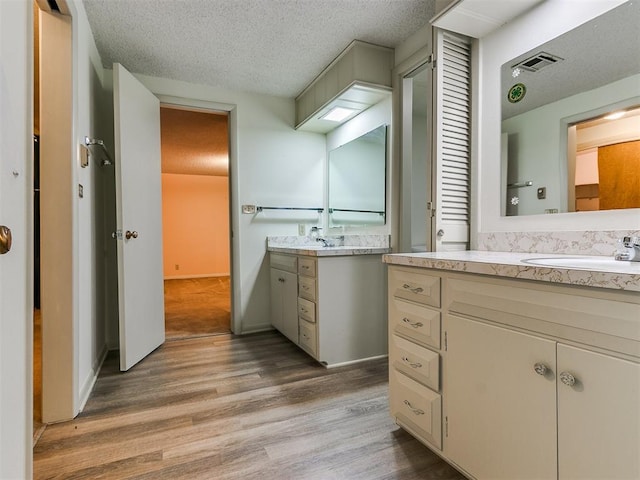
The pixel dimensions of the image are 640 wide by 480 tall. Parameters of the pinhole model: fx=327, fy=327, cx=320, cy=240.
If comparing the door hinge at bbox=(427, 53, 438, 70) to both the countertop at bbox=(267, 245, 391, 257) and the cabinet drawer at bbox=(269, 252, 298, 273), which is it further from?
the cabinet drawer at bbox=(269, 252, 298, 273)

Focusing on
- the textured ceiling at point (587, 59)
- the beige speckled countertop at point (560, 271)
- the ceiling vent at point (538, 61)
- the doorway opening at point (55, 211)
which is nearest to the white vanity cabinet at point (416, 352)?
the beige speckled countertop at point (560, 271)

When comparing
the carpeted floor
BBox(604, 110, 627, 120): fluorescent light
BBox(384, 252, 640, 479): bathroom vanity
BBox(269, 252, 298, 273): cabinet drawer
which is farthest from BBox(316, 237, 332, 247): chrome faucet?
BBox(604, 110, 627, 120): fluorescent light

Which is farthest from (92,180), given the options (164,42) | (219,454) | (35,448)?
(219,454)

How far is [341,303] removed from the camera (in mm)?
2236

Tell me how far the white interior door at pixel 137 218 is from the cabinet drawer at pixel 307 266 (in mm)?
1147

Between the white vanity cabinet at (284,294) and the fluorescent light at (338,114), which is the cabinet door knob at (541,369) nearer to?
the white vanity cabinet at (284,294)

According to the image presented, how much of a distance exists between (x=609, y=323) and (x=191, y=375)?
Answer: 2.14 meters

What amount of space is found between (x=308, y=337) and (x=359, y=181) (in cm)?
137

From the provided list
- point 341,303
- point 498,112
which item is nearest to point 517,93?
point 498,112

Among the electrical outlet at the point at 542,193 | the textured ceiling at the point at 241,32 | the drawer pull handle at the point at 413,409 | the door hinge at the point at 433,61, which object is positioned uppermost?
the textured ceiling at the point at 241,32

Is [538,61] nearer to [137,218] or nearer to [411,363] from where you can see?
[411,363]

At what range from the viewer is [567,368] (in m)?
0.84

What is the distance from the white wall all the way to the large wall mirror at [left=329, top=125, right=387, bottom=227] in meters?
0.81

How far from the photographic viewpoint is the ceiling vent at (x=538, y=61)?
57.7 inches
